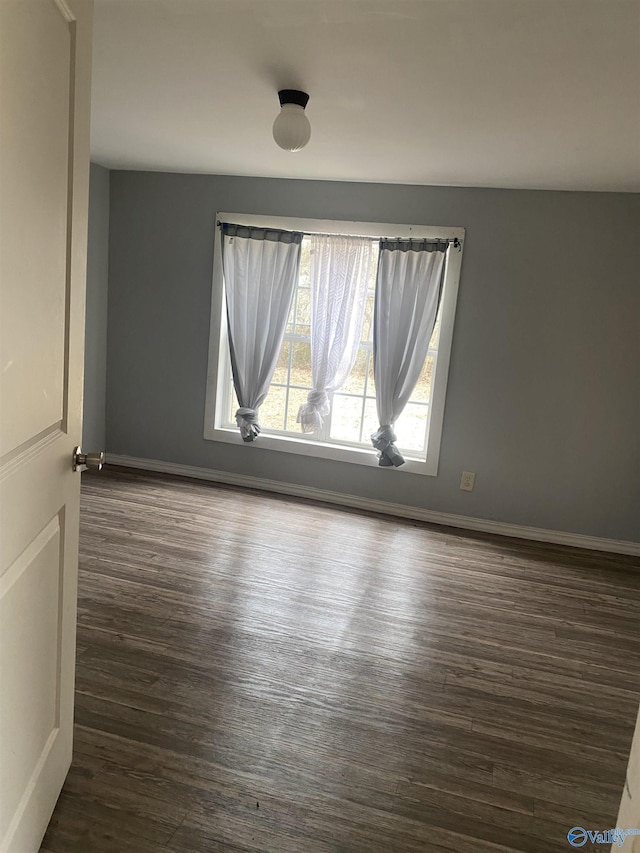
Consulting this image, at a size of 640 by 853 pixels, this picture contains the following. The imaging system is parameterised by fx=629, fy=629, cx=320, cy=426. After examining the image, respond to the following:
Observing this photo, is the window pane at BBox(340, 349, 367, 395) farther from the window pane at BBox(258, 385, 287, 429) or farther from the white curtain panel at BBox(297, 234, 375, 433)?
the window pane at BBox(258, 385, 287, 429)

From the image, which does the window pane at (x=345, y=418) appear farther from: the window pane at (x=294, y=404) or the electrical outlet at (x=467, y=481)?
the electrical outlet at (x=467, y=481)

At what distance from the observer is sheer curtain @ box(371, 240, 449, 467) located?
416 cm

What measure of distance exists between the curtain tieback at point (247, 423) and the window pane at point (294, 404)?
0.26 metres

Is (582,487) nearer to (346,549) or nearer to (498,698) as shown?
(346,549)

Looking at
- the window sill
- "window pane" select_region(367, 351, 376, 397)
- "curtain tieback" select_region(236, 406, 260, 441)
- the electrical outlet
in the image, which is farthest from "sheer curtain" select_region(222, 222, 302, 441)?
the electrical outlet

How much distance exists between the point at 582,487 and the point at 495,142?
7.37ft

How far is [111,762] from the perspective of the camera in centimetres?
189

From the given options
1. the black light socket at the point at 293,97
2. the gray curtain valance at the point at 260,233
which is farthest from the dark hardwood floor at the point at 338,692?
Answer: the black light socket at the point at 293,97

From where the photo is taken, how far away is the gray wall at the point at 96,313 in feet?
15.2

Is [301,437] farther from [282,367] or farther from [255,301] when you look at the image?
[255,301]

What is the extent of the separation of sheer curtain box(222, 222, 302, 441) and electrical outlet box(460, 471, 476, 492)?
153 cm

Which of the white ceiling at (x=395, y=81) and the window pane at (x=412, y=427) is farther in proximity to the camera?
the window pane at (x=412, y=427)

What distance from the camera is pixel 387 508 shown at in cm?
448

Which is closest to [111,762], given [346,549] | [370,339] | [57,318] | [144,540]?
[57,318]
